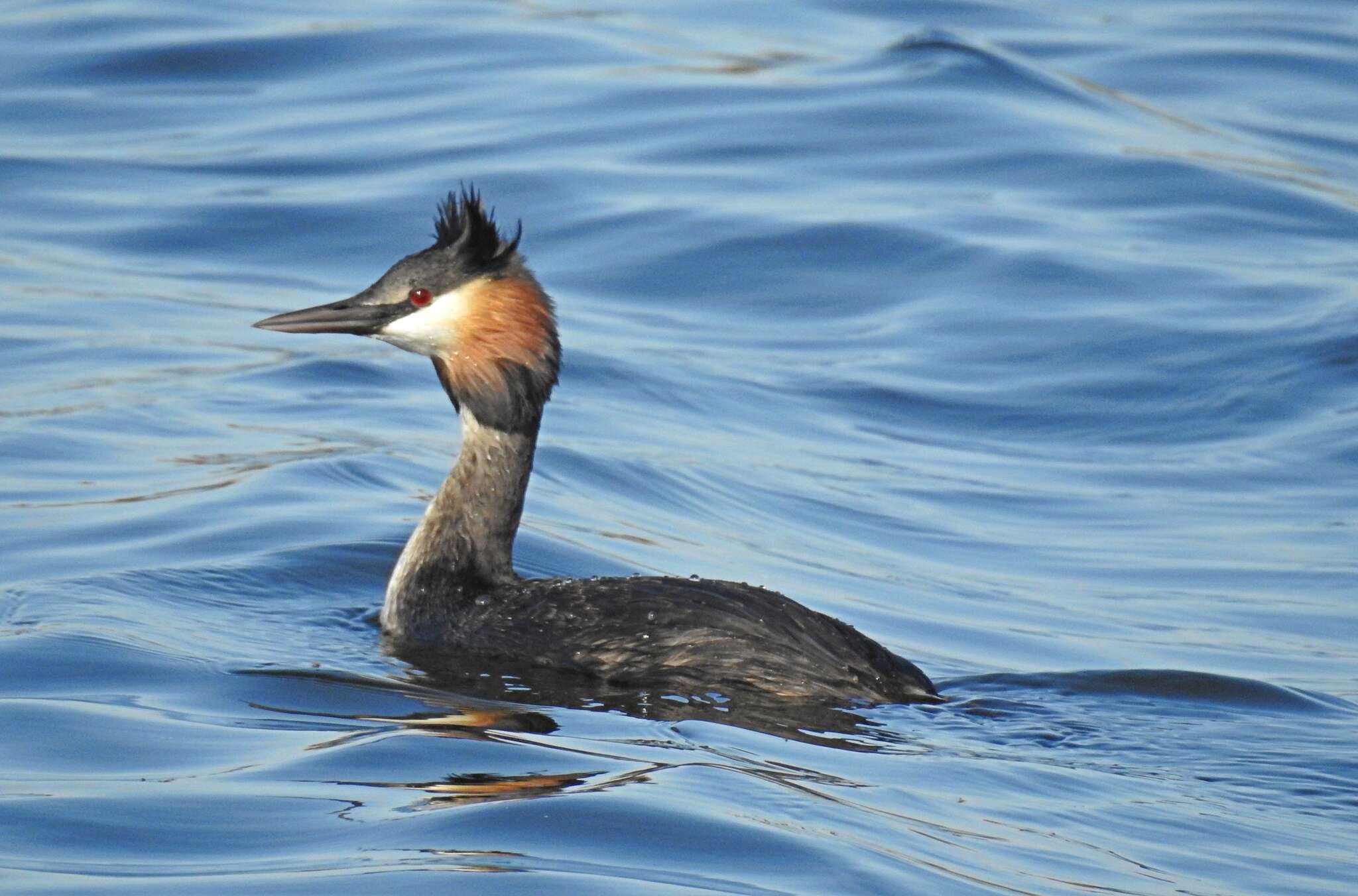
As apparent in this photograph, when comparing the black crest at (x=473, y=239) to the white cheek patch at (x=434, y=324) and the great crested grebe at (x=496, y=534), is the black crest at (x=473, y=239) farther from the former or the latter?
the white cheek patch at (x=434, y=324)

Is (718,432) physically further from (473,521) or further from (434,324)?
(434,324)

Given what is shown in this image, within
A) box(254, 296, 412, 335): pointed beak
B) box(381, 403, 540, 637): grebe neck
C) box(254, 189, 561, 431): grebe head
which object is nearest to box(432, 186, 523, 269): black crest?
box(254, 189, 561, 431): grebe head

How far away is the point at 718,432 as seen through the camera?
11.4 m

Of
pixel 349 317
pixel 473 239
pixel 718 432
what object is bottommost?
pixel 718 432

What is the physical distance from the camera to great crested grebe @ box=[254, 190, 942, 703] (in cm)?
698

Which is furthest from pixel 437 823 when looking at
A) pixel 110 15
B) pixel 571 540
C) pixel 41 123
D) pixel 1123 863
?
pixel 110 15

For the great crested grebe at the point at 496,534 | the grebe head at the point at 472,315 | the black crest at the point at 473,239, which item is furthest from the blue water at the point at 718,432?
the black crest at the point at 473,239

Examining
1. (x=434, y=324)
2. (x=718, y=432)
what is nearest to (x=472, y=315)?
(x=434, y=324)

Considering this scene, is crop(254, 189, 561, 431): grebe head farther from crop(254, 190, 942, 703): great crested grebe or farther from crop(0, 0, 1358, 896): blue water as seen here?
crop(0, 0, 1358, 896): blue water

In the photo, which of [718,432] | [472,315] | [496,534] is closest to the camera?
[472,315]

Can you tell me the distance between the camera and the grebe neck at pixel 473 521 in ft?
25.6

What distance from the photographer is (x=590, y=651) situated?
7.03 m

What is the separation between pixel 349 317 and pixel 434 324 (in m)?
0.31

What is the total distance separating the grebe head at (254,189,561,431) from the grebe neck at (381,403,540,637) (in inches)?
3.1
